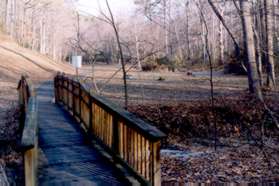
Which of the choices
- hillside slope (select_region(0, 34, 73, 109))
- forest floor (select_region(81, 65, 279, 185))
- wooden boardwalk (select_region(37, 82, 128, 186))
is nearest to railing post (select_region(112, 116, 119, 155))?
wooden boardwalk (select_region(37, 82, 128, 186))

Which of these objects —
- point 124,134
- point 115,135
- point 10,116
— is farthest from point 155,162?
point 10,116

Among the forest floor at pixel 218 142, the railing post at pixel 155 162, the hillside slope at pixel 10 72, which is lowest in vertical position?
the forest floor at pixel 218 142

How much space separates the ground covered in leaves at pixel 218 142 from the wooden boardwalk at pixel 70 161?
5.27 ft

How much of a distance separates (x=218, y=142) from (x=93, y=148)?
4668 millimetres

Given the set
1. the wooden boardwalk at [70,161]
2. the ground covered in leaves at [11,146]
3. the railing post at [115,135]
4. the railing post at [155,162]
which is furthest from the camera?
the ground covered in leaves at [11,146]

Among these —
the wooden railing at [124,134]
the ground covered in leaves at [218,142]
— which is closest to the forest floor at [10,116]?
the wooden railing at [124,134]

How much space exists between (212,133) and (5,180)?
24.7ft

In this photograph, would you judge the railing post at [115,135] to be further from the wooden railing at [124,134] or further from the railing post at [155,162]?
the railing post at [155,162]

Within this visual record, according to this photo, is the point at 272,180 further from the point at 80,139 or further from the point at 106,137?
the point at 80,139

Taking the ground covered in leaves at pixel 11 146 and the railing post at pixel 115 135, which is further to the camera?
the ground covered in leaves at pixel 11 146

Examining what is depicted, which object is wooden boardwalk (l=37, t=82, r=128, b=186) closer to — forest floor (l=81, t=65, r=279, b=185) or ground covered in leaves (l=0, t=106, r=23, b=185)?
ground covered in leaves (l=0, t=106, r=23, b=185)

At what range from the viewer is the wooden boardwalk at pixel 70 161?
626 centimetres

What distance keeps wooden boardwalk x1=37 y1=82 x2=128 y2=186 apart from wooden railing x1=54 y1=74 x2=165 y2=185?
260 millimetres

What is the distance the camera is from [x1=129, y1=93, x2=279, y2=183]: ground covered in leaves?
26.9 ft
